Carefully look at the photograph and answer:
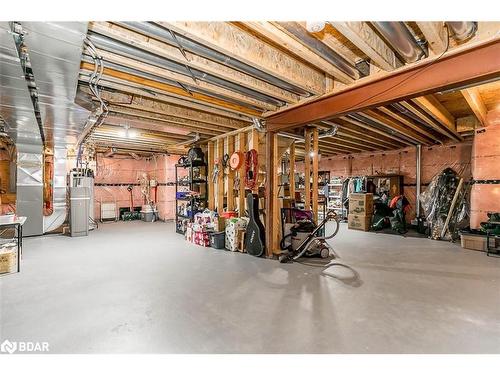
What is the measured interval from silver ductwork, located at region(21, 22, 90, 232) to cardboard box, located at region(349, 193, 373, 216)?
7.07 m

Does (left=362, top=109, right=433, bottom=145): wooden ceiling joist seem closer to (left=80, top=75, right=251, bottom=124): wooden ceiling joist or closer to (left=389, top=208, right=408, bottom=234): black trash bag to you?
(left=389, top=208, right=408, bottom=234): black trash bag

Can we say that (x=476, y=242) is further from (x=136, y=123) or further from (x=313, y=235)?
(x=136, y=123)

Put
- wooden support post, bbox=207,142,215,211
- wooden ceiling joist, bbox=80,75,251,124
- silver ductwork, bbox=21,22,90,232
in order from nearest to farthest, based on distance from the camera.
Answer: silver ductwork, bbox=21,22,90,232, wooden ceiling joist, bbox=80,75,251,124, wooden support post, bbox=207,142,215,211

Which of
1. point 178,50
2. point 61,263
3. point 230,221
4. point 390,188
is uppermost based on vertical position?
point 178,50

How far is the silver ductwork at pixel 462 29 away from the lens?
1.94m

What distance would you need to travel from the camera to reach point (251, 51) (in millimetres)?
2520

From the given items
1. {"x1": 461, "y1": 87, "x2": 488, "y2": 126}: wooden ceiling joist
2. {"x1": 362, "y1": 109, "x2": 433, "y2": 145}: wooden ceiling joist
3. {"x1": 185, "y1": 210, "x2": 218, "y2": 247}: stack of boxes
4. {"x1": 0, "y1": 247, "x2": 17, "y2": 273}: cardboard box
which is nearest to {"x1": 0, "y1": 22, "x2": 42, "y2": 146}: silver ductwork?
{"x1": 0, "y1": 247, "x2": 17, "y2": 273}: cardboard box

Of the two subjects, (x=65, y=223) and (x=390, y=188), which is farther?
(x=390, y=188)

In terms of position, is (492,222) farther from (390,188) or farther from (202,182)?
(202,182)

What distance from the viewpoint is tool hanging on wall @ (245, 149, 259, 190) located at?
197 inches

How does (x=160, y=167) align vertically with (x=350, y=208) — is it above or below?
above

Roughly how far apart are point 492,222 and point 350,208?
3373 mm

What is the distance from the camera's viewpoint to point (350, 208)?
24.8ft
